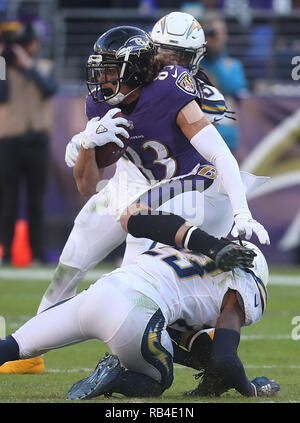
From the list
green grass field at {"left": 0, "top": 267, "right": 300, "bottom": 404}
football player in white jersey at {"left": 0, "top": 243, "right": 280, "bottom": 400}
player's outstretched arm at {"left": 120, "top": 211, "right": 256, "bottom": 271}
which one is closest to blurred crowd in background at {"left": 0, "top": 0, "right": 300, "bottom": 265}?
green grass field at {"left": 0, "top": 267, "right": 300, "bottom": 404}

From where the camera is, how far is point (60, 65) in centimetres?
1196

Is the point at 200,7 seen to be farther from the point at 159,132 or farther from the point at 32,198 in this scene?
the point at 159,132

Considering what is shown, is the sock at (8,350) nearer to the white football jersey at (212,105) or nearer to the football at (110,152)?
the football at (110,152)

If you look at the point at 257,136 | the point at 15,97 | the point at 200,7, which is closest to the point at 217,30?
the point at 257,136

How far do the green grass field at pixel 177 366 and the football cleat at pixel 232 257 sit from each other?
54 centimetres

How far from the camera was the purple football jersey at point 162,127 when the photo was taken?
182 inches

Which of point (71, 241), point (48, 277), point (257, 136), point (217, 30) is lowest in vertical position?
point (48, 277)

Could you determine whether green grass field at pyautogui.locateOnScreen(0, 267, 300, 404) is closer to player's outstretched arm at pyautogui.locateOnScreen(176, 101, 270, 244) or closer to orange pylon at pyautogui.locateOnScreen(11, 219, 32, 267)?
player's outstretched arm at pyautogui.locateOnScreen(176, 101, 270, 244)

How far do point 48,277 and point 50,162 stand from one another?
1.79 metres

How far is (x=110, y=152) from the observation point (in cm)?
466

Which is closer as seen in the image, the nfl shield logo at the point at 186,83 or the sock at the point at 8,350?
the sock at the point at 8,350

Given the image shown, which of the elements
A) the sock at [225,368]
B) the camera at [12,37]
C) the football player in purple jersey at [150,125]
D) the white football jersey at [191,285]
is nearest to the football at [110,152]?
the football player in purple jersey at [150,125]

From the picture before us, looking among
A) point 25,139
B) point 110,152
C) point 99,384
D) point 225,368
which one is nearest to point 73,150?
point 110,152

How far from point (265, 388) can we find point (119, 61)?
1.60 meters
